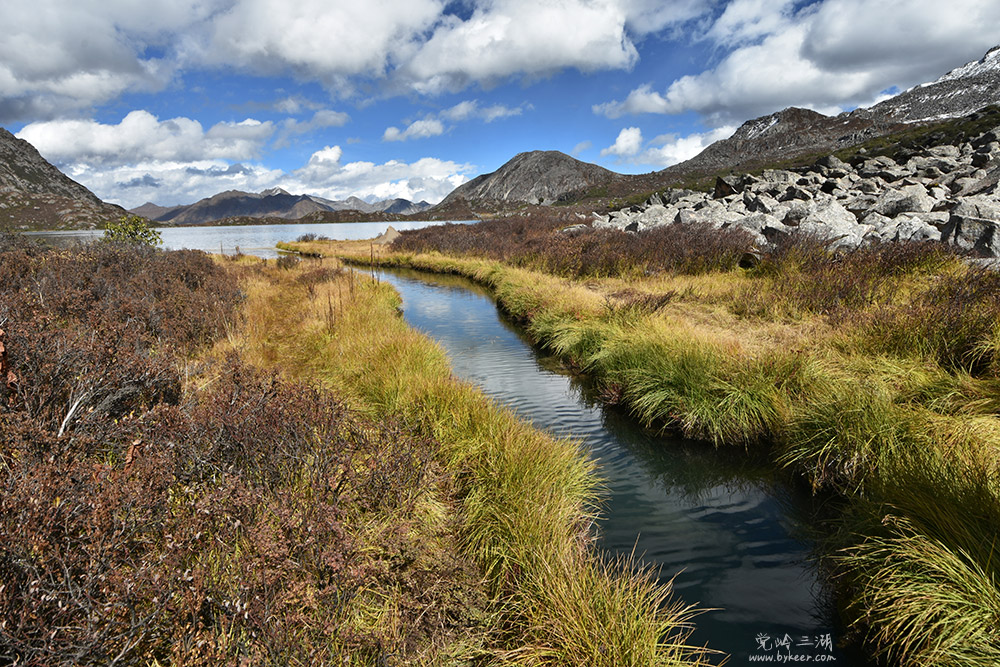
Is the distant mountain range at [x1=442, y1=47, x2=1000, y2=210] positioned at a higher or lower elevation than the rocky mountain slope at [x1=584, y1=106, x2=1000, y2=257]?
higher

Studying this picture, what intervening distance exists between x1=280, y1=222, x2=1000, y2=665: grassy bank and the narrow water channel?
333 mm

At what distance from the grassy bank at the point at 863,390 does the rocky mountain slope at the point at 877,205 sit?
1994mm

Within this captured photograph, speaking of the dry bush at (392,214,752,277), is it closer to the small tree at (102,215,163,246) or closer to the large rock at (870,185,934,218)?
the large rock at (870,185,934,218)

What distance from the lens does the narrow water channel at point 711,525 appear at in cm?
409

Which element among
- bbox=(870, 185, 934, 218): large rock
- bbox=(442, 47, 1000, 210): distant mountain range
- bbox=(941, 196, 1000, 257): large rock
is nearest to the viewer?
bbox=(941, 196, 1000, 257): large rock

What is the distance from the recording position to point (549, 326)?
12.7m

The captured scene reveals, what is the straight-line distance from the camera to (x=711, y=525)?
5.50 meters

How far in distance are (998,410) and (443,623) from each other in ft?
21.9

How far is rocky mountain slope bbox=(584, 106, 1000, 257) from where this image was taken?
41.3ft

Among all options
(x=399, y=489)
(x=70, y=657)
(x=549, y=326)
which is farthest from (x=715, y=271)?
(x=70, y=657)

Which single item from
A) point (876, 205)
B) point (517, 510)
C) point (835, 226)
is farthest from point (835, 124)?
point (517, 510)

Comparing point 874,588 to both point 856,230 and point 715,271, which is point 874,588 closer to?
point 715,271

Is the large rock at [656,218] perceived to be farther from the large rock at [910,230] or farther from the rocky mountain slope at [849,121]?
the rocky mountain slope at [849,121]
